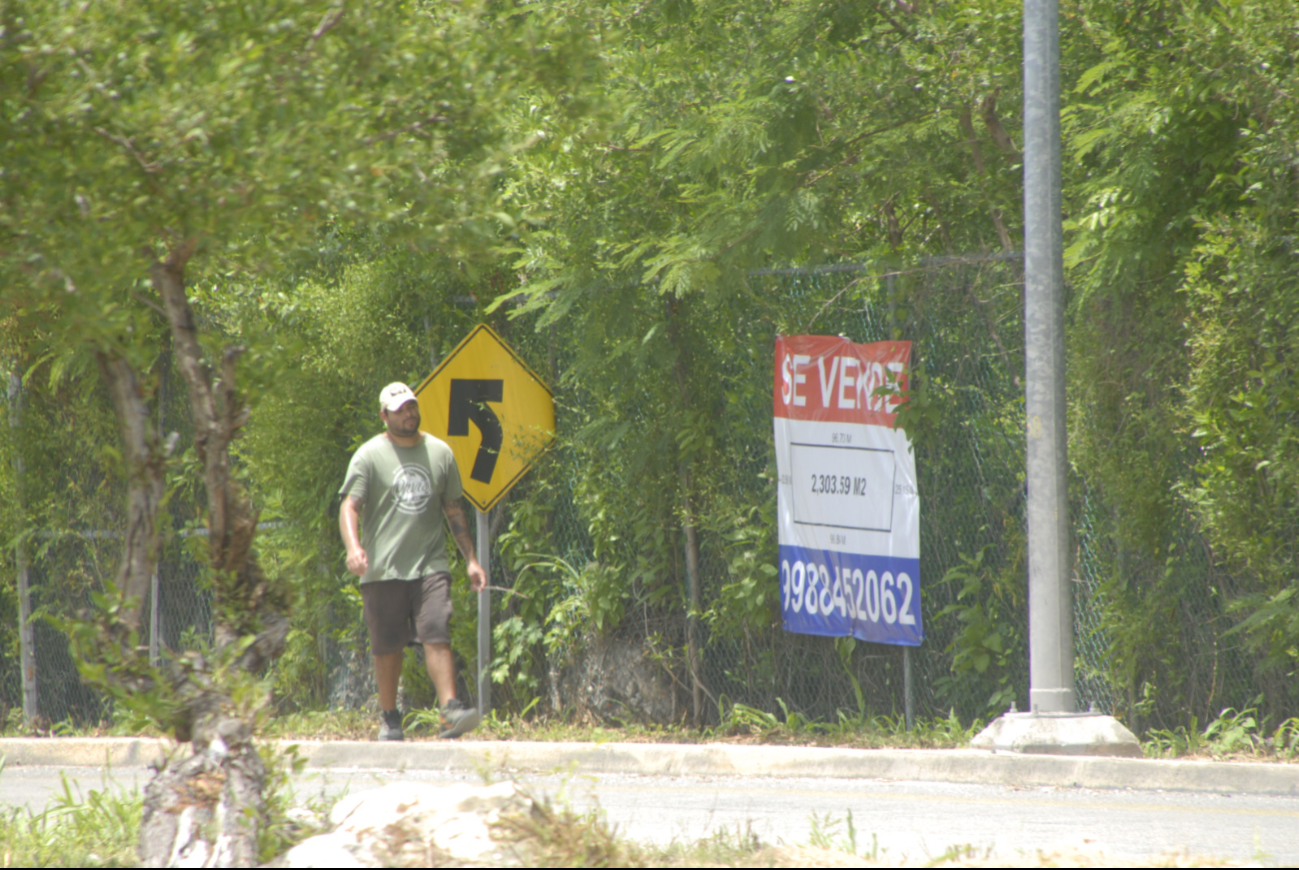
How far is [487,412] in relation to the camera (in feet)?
28.7

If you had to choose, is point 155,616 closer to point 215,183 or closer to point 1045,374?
point 1045,374

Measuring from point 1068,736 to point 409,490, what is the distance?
3722 mm

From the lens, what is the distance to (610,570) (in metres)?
8.72

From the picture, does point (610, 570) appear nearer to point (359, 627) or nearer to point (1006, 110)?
point (359, 627)

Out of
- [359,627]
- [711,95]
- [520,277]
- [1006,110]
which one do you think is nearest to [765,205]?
[711,95]

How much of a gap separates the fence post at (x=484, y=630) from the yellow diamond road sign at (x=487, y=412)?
283 millimetres

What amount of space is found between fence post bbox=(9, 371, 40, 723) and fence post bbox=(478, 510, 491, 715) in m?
3.84

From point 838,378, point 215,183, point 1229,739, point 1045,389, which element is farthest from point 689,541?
point 215,183

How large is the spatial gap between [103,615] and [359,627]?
198 inches

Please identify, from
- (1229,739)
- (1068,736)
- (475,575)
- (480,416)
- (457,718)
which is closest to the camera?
(1068,736)

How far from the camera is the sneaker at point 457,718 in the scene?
744 centimetres

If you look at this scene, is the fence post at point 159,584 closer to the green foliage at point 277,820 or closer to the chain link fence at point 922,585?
the chain link fence at point 922,585

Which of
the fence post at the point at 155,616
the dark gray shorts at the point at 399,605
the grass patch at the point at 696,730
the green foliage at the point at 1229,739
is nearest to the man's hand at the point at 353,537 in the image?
the dark gray shorts at the point at 399,605

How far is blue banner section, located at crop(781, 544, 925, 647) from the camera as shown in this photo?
7758mm
